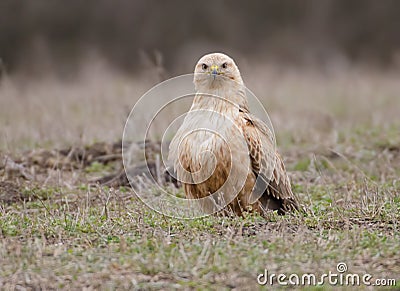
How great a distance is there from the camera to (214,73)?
22.1 ft

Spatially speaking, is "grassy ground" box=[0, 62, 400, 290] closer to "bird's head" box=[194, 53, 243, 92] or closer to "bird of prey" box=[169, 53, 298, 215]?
"bird of prey" box=[169, 53, 298, 215]

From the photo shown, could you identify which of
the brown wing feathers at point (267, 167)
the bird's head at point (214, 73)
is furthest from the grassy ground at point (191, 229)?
the bird's head at point (214, 73)

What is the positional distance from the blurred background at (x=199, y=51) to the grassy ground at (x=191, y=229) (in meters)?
2.84

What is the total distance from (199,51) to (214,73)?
1576cm

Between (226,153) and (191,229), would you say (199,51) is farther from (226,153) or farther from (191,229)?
(191,229)

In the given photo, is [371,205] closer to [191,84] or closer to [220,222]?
[220,222]

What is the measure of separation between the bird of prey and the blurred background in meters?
5.47

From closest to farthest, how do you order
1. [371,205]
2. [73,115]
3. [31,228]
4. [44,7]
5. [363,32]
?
1. [31,228]
2. [371,205]
3. [73,115]
4. [44,7]
5. [363,32]

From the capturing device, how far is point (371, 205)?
6.27 metres

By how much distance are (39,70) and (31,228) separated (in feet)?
47.1

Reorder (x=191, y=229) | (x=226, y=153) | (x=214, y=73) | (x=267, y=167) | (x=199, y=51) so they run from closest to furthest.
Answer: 1. (x=191, y=229)
2. (x=226, y=153)
3. (x=267, y=167)
4. (x=214, y=73)
5. (x=199, y=51)

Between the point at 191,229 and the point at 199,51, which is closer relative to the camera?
the point at 191,229

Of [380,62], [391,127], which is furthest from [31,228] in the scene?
[380,62]

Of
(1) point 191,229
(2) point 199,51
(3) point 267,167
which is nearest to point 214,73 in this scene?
(3) point 267,167
